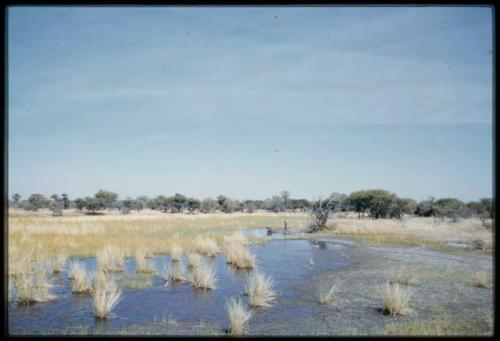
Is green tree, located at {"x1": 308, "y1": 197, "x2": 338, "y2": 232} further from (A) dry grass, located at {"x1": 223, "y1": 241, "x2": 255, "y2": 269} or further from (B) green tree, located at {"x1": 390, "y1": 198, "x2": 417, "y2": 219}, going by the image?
(B) green tree, located at {"x1": 390, "y1": 198, "x2": 417, "y2": 219}

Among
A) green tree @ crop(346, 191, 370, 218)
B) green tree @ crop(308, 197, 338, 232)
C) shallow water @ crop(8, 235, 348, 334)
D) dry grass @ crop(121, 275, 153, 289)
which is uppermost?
green tree @ crop(346, 191, 370, 218)

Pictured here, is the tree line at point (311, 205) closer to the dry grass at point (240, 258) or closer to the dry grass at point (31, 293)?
the dry grass at point (240, 258)

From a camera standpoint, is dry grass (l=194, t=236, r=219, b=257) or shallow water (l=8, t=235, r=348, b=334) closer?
shallow water (l=8, t=235, r=348, b=334)

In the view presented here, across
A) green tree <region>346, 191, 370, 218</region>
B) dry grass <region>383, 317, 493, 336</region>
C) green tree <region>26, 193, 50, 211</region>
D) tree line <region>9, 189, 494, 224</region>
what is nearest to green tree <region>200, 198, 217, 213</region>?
tree line <region>9, 189, 494, 224</region>

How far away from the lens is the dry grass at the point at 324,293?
977 centimetres

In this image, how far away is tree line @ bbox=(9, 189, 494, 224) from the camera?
171 feet

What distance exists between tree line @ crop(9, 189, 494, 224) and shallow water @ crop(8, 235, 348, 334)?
19993mm

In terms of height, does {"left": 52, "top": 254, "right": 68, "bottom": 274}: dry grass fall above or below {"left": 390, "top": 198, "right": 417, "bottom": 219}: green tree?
below

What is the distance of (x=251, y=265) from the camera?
14852 mm

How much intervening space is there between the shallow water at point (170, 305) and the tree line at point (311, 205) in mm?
19993

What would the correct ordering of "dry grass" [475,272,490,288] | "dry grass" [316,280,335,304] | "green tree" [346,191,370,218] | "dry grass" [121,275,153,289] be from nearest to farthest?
"dry grass" [316,280,335,304] → "dry grass" [121,275,153,289] → "dry grass" [475,272,490,288] → "green tree" [346,191,370,218]

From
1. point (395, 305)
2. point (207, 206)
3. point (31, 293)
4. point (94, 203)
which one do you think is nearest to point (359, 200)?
point (207, 206)

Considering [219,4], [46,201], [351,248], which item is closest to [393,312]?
[219,4]

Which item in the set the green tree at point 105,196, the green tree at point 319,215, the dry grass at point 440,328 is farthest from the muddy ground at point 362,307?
the green tree at point 105,196
